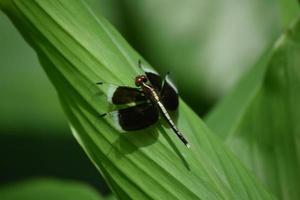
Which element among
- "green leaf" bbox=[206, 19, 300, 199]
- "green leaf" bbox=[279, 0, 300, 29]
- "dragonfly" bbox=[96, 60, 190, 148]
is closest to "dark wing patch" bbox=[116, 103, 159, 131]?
"dragonfly" bbox=[96, 60, 190, 148]

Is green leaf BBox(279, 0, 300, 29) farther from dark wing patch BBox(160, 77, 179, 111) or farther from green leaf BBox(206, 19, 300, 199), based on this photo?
dark wing patch BBox(160, 77, 179, 111)

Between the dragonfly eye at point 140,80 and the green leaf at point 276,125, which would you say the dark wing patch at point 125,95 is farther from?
the green leaf at point 276,125

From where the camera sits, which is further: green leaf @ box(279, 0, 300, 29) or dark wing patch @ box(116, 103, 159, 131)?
green leaf @ box(279, 0, 300, 29)

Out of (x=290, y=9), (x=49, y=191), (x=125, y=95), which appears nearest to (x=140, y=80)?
(x=125, y=95)

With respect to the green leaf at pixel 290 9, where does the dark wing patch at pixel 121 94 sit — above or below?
above

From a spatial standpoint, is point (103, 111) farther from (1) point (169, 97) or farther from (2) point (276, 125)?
(2) point (276, 125)

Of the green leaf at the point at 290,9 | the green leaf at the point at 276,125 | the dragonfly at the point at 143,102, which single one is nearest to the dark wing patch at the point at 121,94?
the dragonfly at the point at 143,102
